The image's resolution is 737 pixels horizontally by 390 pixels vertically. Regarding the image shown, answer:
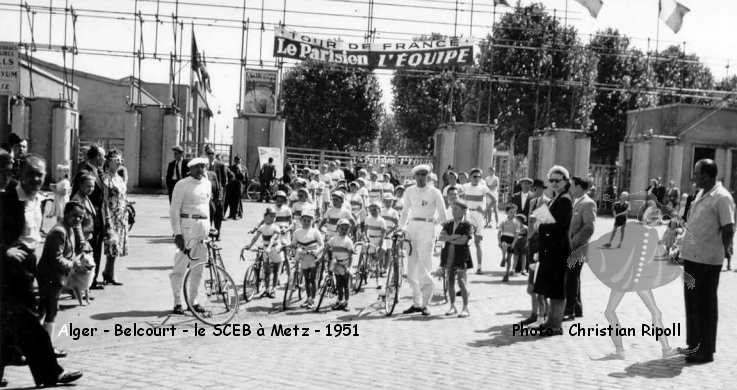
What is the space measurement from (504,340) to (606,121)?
42124 millimetres

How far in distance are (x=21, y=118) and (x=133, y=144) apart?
4.19 m

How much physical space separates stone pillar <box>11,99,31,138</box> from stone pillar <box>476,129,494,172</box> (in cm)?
1768

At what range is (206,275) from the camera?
11148 mm

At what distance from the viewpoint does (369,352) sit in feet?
24.3

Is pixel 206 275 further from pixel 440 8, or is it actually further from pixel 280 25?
pixel 440 8

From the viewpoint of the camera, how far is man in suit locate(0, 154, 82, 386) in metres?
5.61

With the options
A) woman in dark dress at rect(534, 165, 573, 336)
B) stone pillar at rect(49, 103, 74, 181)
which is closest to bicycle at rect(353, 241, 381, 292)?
woman in dark dress at rect(534, 165, 573, 336)

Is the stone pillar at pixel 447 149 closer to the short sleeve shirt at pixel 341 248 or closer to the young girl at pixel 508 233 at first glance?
the young girl at pixel 508 233

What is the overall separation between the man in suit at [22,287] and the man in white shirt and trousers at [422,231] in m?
4.80

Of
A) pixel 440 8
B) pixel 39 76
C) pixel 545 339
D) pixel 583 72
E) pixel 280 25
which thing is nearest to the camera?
pixel 545 339

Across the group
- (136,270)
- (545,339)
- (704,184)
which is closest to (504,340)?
(545,339)

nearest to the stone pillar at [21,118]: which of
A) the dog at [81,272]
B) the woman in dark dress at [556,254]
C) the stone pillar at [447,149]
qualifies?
the stone pillar at [447,149]

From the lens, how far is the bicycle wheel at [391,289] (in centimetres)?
962

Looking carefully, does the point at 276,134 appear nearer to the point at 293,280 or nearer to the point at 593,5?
the point at 593,5
